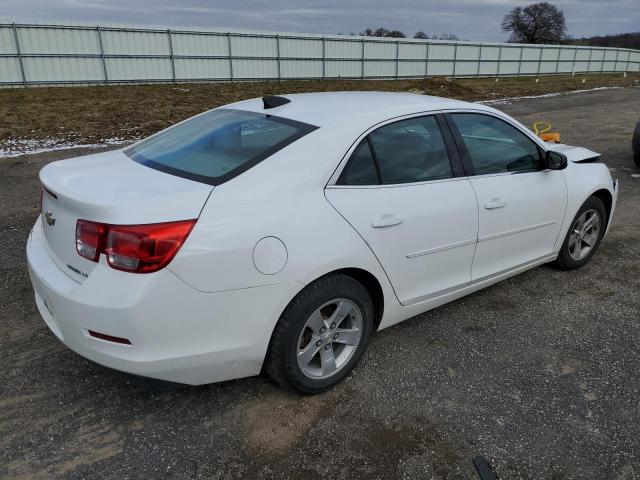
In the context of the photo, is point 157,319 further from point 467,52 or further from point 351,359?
point 467,52

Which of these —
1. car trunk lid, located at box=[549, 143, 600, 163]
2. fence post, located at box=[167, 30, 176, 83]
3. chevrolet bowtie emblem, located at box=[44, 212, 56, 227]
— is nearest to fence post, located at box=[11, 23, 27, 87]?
fence post, located at box=[167, 30, 176, 83]

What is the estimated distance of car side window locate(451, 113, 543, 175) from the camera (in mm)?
3430

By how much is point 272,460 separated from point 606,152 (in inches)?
379

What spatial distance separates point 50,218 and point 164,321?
951mm

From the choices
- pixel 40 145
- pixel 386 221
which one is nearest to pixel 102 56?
pixel 40 145

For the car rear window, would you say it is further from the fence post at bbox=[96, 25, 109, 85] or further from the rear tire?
the fence post at bbox=[96, 25, 109, 85]

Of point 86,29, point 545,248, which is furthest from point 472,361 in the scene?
point 86,29

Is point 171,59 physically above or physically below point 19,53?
below

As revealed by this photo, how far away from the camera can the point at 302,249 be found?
250 centimetres

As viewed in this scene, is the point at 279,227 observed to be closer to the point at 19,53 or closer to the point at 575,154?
the point at 575,154

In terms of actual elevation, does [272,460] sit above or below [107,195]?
below

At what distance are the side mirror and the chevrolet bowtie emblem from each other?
3.33 meters

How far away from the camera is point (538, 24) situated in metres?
80.0

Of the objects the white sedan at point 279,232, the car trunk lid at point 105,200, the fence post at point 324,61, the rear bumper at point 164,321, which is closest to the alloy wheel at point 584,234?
the white sedan at point 279,232
